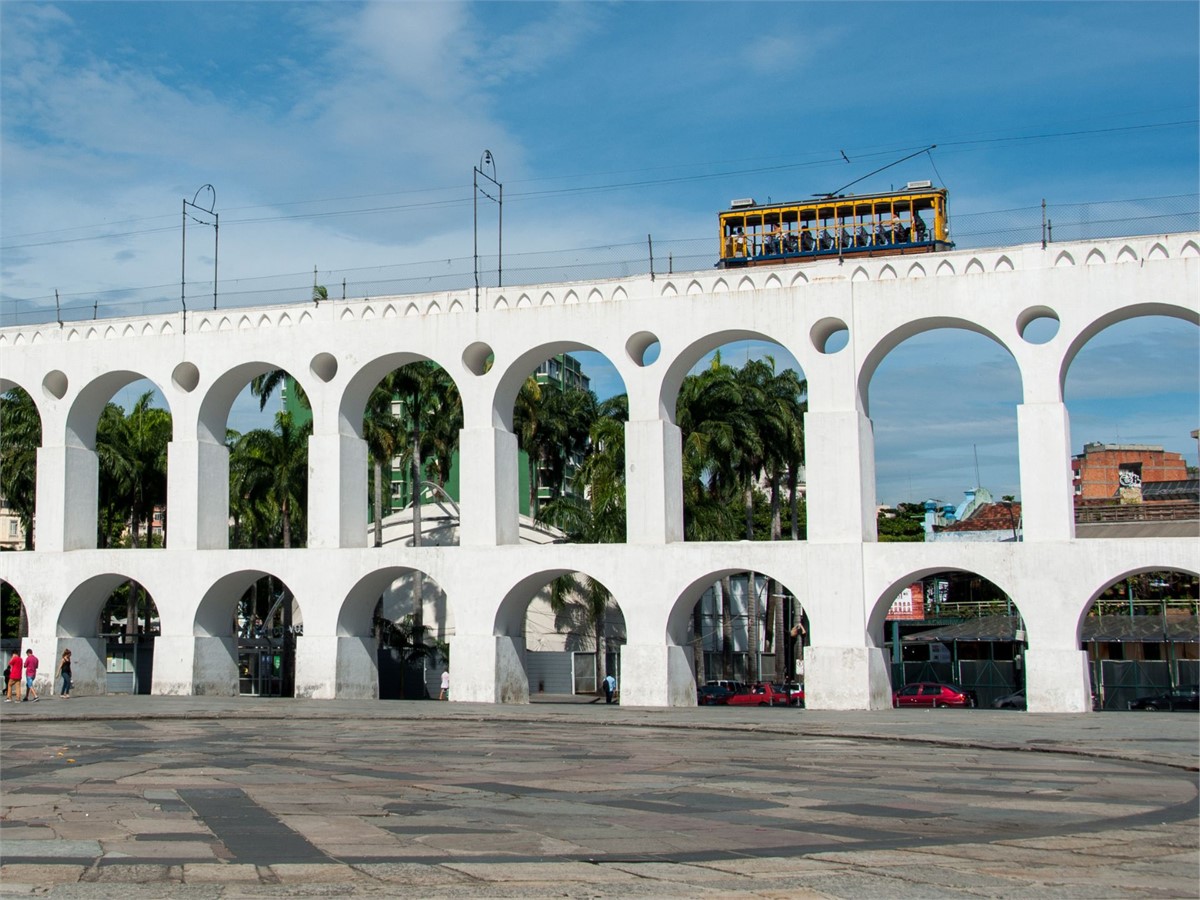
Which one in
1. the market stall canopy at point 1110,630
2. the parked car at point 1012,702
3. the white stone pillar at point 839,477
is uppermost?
the white stone pillar at point 839,477

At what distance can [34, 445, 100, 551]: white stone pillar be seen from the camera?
37500mm

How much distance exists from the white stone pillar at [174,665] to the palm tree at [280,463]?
30.4ft

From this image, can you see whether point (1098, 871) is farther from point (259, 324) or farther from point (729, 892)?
point (259, 324)

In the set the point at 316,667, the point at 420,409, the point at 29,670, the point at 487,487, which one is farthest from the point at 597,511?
the point at 29,670

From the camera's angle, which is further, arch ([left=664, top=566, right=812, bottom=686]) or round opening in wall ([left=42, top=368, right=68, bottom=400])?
arch ([left=664, top=566, right=812, bottom=686])

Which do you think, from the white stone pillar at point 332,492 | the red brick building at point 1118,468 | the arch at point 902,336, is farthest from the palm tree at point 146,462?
the red brick building at point 1118,468

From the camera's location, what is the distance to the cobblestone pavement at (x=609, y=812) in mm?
9882

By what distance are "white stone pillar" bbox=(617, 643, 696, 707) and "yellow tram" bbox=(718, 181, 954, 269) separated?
9186 mm

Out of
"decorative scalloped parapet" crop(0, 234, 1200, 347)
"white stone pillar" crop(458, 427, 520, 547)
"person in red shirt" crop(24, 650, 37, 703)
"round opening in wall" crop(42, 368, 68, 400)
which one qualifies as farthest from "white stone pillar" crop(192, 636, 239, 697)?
"round opening in wall" crop(42, 368, 68, 400)

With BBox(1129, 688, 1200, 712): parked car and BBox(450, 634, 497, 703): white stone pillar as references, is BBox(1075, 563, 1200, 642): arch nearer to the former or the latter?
BBox(1129, 688, 1200, 712): parked car

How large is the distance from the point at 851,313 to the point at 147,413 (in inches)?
1197

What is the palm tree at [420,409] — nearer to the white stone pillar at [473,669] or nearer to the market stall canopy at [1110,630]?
the white stone pillar at [473,669]

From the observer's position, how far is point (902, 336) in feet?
102

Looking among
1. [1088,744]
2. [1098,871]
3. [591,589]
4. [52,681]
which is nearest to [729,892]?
[1098,871]
